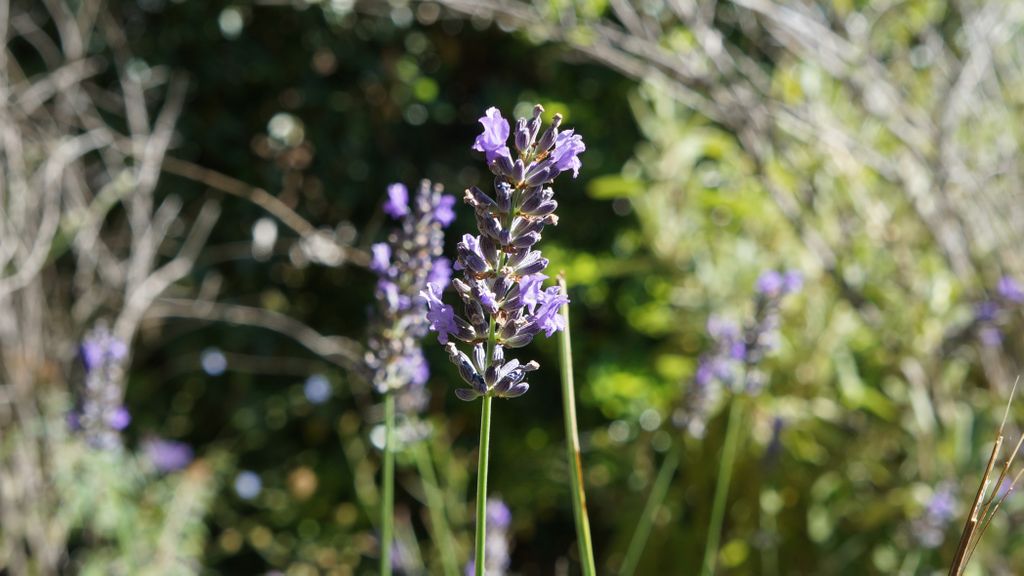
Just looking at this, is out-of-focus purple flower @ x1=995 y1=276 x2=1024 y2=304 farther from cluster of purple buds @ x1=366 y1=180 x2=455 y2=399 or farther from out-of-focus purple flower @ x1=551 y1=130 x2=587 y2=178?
out-of-focus purple flower @ x1=551 y1=130 x2=587 y2=178

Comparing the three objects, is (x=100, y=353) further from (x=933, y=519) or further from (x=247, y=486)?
(x=933, y=519)

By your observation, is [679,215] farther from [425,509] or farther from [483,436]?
[483,436]

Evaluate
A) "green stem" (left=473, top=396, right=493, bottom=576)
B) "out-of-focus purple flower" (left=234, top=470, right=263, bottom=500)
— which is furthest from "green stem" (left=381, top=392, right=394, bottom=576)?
"out-of-focus purple flower" (left=234, top=470, right=263, bottom=500)

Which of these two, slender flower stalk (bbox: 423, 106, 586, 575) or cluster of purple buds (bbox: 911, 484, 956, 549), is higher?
slender flower stalk (bbox: 423, 106, 586, 575)

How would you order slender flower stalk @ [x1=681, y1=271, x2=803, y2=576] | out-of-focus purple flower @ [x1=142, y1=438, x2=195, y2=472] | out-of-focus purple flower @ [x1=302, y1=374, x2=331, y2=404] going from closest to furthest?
slender flower stalk @ [x1=681, y1=271, x2=803, y2=576]
out-of-focus purple flower @ [x1=142, y1=438, x2=195, y2=472]
out-of-focus purple flower @ [x1=302, y1=374, x2=331, y2=404]

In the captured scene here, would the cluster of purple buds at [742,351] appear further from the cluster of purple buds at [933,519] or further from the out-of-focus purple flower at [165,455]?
the out-of-focus purple flower at [165,455]

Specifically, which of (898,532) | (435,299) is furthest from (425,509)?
(435,299)

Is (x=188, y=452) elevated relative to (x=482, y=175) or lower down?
lower down
